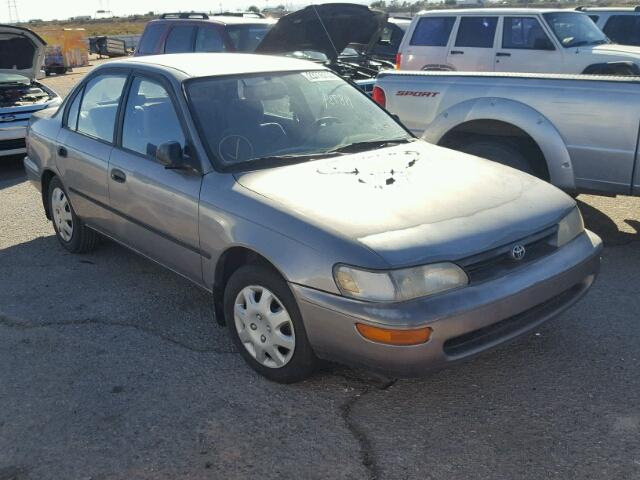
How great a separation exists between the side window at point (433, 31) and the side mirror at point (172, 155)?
750cm

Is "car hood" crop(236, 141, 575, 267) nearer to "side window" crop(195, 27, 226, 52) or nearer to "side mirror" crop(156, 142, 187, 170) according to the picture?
"side mirror" crop(156, 142, 187, 170)

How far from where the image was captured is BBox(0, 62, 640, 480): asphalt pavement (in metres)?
2.82

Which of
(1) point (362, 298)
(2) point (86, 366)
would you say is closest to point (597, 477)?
(1) point (362, 298)

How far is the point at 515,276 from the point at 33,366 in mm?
2699

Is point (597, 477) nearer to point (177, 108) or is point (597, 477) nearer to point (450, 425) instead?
point (450, 425)

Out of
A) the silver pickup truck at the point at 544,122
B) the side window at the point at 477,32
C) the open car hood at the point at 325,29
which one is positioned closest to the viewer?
the silver pickup truck at the point at 544,122

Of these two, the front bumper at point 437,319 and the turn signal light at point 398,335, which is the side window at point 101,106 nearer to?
the front bumper at point 437,319

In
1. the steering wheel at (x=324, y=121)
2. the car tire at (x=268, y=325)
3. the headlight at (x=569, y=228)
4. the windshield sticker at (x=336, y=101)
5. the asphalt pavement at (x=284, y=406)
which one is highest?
the windshield sticker at (x=336, y=101)

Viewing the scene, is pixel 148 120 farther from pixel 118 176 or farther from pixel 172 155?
pixel 172 155

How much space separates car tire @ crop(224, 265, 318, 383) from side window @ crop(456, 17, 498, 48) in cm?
767

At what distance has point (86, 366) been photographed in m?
3.70

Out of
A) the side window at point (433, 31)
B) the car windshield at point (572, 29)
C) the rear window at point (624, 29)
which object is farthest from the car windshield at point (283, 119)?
the rear window at point (624, 29)

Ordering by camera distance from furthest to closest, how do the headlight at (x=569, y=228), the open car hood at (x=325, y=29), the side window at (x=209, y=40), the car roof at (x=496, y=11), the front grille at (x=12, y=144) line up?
the side window at (x=209, y=40)
the car roof at (x=496, y=11)
the front grille at (x=12, y=144)
the open car hood at (x=325, y=29)
the headlight at (x=569, y=228)

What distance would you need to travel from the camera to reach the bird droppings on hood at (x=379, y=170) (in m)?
3.59
